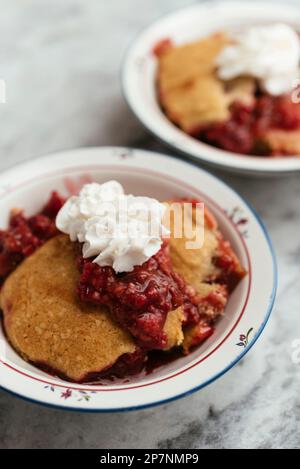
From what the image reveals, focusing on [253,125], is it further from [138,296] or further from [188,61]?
[138,296]

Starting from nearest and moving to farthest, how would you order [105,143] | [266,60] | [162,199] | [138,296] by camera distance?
[138,296], [162,199], [266,60], [105,143]

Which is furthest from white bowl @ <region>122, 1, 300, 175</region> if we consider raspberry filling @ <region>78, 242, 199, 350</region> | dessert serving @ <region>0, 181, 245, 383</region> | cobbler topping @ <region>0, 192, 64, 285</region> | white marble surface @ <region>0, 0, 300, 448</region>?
raspberry filling @ <region>78, 242, 199, 350</region>

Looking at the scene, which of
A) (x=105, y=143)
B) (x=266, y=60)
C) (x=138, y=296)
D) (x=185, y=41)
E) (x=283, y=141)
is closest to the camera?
(x=138, y=296)

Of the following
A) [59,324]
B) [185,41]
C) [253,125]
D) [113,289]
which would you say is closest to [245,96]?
[253,125]

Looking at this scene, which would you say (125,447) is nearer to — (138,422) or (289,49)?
(138,422)

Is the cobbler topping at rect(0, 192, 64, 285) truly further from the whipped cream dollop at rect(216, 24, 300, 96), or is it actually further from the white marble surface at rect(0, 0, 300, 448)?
the whipped cream dollop at rect(216, 24, 300, 96)

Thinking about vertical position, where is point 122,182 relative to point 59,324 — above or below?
above

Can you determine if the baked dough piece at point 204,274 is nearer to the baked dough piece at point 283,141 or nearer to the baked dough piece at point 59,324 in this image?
the baked dough piece at point 59,324

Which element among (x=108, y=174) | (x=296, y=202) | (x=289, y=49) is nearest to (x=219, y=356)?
(x=108, y=174)
